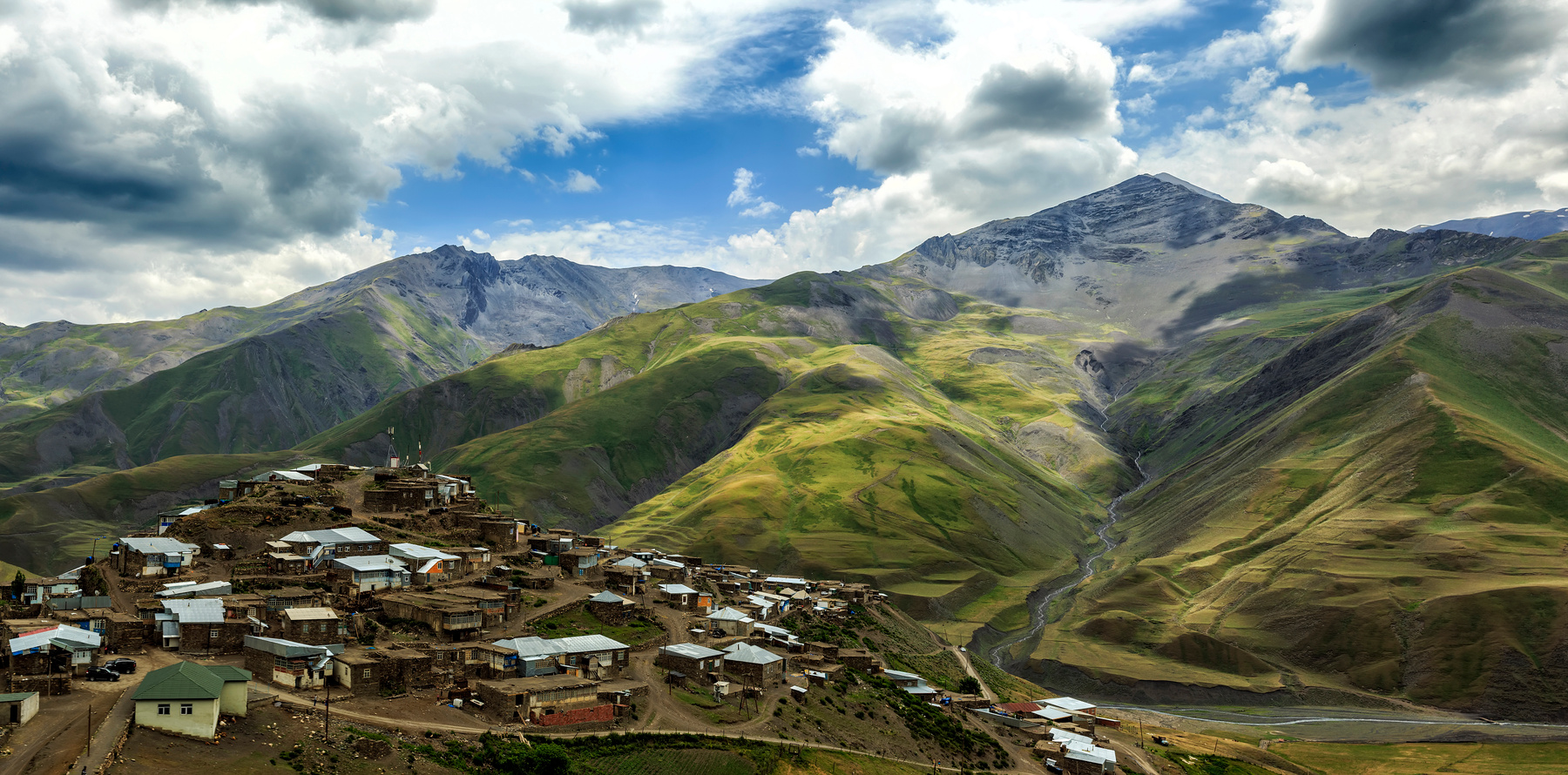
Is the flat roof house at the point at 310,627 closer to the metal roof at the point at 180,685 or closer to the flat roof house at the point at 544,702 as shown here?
the flat roof house at the point at 544,702

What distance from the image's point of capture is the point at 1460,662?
450ft

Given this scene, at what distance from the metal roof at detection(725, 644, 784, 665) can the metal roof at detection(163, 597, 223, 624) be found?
38.5 metres

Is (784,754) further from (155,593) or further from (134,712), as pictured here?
(155,593)

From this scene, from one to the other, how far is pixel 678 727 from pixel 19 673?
128 feet

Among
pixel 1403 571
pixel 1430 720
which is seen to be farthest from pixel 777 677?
pixel 1403 571

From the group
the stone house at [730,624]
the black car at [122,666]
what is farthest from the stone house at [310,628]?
the stone house at [730,624]

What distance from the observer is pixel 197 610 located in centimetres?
6581

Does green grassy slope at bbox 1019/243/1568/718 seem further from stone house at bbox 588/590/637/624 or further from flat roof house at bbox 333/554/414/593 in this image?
flat roof house at bbox 333/554/414/593

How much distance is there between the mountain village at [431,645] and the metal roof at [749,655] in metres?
0.23

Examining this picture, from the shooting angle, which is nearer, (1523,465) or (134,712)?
A: (134,712)

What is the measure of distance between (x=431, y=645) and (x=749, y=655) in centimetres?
2598

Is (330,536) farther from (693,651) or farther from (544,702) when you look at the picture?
(544,702)

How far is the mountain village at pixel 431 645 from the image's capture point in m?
54.2

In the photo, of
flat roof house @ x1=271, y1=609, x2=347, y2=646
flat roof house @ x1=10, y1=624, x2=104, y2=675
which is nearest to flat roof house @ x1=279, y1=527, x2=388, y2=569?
flat roof house @ x1=271, y1=609, x2=347, y2=646
